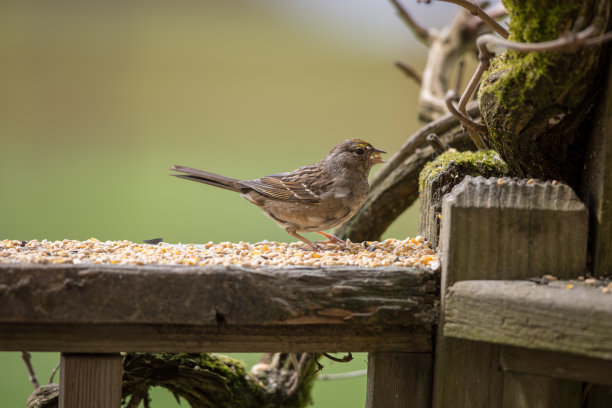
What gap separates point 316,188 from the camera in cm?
291

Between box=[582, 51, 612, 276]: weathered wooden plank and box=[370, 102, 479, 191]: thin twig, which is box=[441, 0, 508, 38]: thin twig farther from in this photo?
box=[370, 102, 479, 191]: thin twig

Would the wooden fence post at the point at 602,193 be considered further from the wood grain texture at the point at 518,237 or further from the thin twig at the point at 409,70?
the thin twig at the point at 409,70

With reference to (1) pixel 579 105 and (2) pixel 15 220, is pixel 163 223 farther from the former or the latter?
(1) pixel 579 105

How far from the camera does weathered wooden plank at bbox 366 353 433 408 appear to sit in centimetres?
184

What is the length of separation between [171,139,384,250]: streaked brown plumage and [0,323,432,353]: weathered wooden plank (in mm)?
1055

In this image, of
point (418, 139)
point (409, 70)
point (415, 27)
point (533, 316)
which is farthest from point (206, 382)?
point (415, 27)

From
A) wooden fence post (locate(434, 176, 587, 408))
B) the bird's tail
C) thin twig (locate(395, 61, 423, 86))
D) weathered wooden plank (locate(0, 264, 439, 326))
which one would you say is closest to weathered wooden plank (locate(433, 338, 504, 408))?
wooden fence post (locate(434, 176, 587, 408))

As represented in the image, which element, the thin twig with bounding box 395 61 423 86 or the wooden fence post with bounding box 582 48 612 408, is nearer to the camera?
the wooden fence post with bounding box 582 48 612 408

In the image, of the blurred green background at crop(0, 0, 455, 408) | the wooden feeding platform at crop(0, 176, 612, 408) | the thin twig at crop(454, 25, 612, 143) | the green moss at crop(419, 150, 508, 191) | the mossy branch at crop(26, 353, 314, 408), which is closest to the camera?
the thin twig at crop(454, 25, 612, 143)

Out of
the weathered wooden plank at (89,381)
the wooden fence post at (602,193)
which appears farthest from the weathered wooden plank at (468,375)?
the weathered wooden plank at (89,381)

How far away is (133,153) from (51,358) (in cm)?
471

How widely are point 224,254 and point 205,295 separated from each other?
462 mm

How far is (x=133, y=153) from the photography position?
953 cm

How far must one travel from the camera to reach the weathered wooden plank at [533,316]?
141cm
